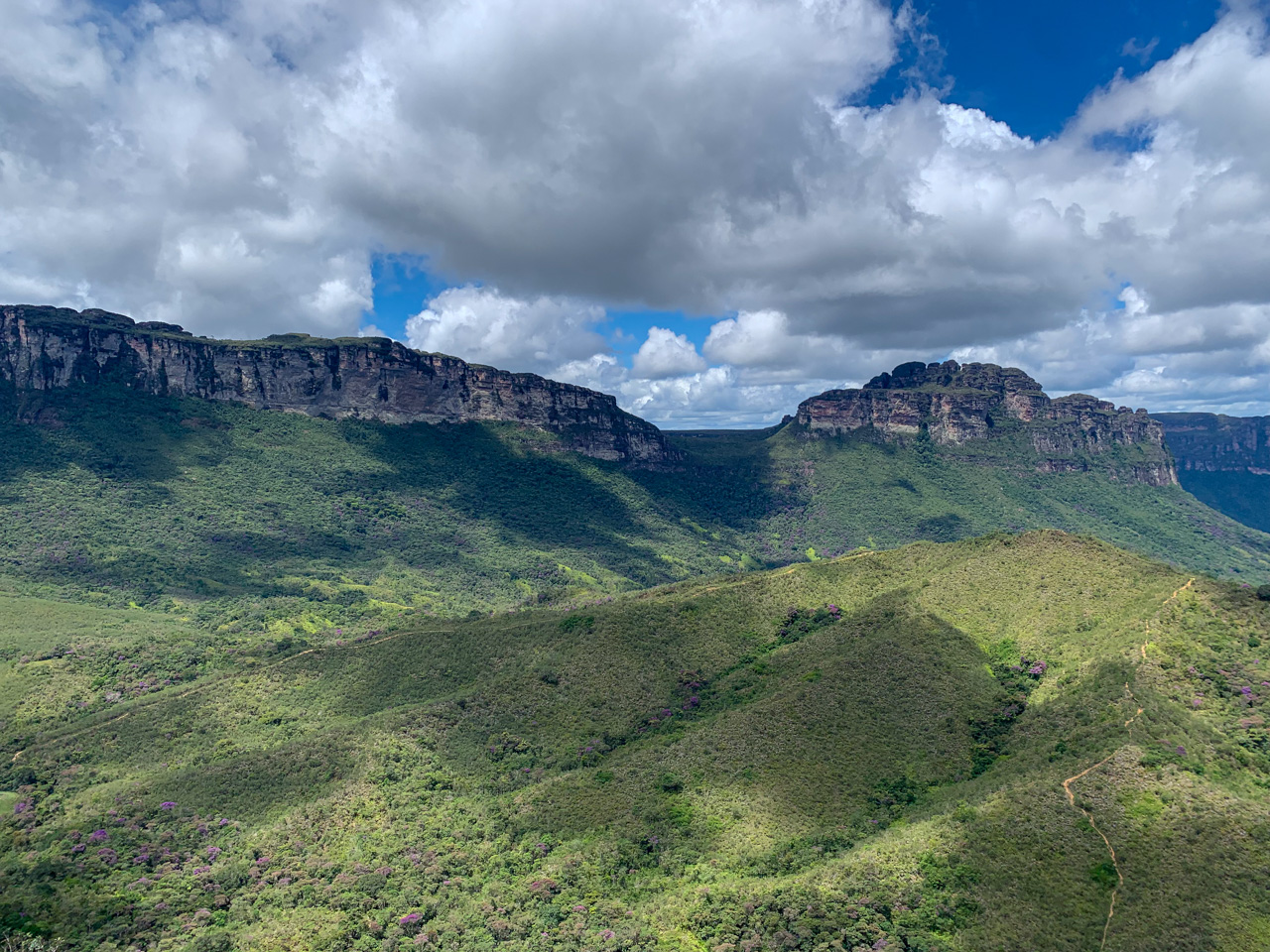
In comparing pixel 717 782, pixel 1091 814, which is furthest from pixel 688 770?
pixel 1091 814

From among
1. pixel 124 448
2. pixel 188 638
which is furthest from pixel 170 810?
pixel 124 448

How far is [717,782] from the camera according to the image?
67.6 metres

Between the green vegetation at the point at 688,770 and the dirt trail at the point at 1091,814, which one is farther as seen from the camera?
the green vegetation at the point at 688,770

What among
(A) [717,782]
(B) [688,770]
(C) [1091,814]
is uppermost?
(C) [1091,814]

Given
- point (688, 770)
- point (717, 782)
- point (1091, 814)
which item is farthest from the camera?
point (688, 770)

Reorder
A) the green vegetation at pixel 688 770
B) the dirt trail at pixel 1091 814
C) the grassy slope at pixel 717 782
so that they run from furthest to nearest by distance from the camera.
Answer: the green vegetation at pixel 688 770 < the grassy slope at pixel 717 782 < the dirt trail at pixel 1091 814

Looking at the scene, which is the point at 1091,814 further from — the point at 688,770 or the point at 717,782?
the point at 688,770

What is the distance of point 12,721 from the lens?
Answer: 85000mm

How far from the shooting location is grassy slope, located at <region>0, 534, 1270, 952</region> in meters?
50.4

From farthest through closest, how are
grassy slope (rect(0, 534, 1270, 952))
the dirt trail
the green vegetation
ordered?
the green vegetation
grassy slope (rect(0, 534, 1270, 952))
the dirt trail

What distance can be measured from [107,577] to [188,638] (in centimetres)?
5738

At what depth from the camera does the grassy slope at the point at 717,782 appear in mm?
50406

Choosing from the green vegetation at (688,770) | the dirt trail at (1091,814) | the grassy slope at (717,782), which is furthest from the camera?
the green vegetation at (688,770)

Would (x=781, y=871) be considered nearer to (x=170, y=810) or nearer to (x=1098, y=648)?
(x=1098, y=648)
